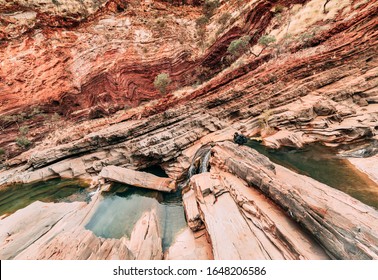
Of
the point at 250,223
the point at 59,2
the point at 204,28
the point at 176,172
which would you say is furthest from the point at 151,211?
the point at 59,2

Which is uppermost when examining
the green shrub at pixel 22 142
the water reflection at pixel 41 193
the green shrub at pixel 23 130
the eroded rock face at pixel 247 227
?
the green shrub at pixel 23 130

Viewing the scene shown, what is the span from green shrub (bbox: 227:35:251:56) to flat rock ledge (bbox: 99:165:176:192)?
63.3ft

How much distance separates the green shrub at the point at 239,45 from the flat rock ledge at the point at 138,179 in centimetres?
1930

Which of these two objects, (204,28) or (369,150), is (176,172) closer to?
(369,150)

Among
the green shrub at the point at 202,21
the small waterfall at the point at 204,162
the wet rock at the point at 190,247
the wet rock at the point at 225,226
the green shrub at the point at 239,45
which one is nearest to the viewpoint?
the wet rock at the point at 225,226

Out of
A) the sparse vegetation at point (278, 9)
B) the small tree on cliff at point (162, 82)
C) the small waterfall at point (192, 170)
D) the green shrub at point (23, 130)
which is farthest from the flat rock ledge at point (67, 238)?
the sparse vegetation at point (278, 9)

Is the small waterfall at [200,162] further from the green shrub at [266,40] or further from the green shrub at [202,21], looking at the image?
the green shrub at [202,21]

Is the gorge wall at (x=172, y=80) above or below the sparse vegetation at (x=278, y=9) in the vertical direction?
below

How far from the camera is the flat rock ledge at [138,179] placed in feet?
39.5

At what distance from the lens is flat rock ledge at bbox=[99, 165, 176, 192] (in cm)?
1203

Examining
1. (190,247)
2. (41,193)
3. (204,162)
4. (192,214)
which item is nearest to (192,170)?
(204,162)

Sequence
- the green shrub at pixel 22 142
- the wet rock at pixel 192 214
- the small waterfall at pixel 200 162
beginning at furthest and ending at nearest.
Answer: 1. the green shrub at pixel 22 142
2. the small waterfall at pixel 200 162
3. the wet rock at pixel 192 214

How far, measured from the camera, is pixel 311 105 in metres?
13.8
